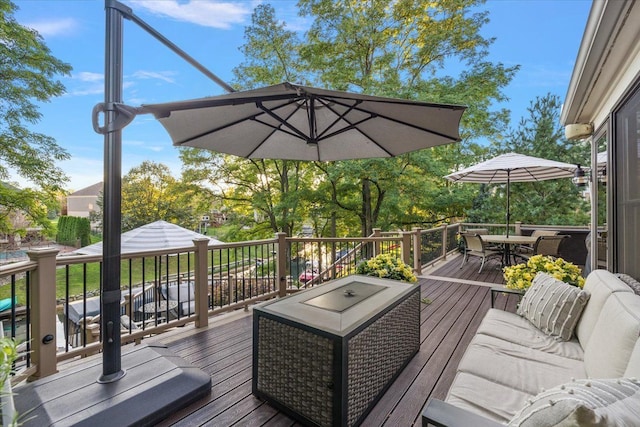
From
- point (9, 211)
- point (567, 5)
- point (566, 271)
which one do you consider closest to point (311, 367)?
point (566, 271)

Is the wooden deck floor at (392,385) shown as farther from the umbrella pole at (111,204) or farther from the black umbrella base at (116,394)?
the umbrella pole at (111,204)

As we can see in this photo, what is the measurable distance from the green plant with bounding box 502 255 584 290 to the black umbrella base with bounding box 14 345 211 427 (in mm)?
3110

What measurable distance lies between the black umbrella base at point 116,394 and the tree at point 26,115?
9.11m

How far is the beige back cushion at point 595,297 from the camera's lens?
1.79 meters

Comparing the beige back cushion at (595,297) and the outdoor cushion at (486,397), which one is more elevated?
the beige back cushion at (595,297)

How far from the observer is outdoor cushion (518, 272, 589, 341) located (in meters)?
2.11

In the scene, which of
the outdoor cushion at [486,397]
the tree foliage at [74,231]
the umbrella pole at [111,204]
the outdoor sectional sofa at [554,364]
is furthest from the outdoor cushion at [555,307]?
the tree foliage at [74,231]

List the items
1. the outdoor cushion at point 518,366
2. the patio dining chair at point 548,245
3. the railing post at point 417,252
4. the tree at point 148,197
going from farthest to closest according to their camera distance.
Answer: the tree at point 148,197, the railing post at point 417,252, the patio dining chair at point 548,245, the outdoor cushion at point 518,366

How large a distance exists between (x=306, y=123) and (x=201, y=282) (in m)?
2.27

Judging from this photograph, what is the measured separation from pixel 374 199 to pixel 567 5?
7.61m

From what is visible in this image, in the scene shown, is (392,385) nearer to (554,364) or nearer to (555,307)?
(554,364)

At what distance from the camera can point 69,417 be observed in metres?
1.65

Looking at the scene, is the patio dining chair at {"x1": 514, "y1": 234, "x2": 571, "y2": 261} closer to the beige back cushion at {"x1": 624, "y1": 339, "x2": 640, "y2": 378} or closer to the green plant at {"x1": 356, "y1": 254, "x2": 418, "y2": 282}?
the green plant at {"x1": 356, "y1": 254, "x2": 418, "y2": 282}

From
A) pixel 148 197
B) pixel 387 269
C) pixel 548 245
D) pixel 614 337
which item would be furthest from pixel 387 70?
pixel 148 197
